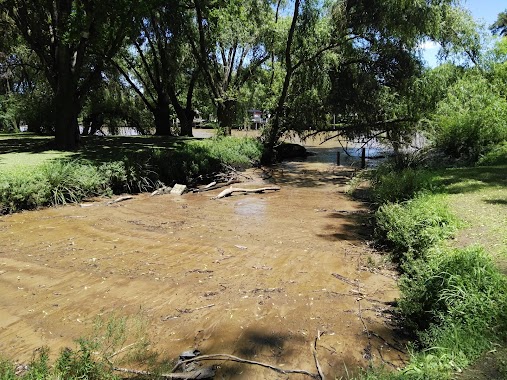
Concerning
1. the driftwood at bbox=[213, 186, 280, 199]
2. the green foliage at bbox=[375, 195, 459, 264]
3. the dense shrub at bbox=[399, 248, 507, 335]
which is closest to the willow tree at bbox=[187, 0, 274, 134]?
the driftwood at bbox=[213, 186, 280, 199]

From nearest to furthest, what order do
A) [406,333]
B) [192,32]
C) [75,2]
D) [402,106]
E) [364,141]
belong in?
[406,333] < [75,2] < [402,106] < [364,141] < [192,32]

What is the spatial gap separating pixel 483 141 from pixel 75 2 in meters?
14.9

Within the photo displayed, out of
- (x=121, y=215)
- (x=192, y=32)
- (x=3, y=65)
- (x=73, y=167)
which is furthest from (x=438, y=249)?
(x=3, y=65)

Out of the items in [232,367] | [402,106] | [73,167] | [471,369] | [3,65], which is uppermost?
[3,65]

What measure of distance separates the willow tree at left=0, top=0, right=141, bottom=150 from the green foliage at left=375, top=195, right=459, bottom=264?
1094cm

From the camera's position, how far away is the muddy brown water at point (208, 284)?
4301 millimetres

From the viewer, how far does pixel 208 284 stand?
229 inches

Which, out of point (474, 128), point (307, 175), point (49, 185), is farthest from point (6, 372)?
point (307, 175)

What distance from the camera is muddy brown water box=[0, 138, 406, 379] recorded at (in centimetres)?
430

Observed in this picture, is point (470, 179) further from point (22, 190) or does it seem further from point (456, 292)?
point (22, 190)

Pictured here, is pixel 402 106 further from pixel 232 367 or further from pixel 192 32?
pixel 232 367

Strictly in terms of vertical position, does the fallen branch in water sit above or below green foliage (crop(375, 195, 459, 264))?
below

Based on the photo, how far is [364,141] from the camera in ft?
62.5

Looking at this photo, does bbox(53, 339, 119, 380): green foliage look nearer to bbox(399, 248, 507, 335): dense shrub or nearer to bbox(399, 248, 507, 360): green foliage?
bbox(399, 248, 507, 360): green foliage
